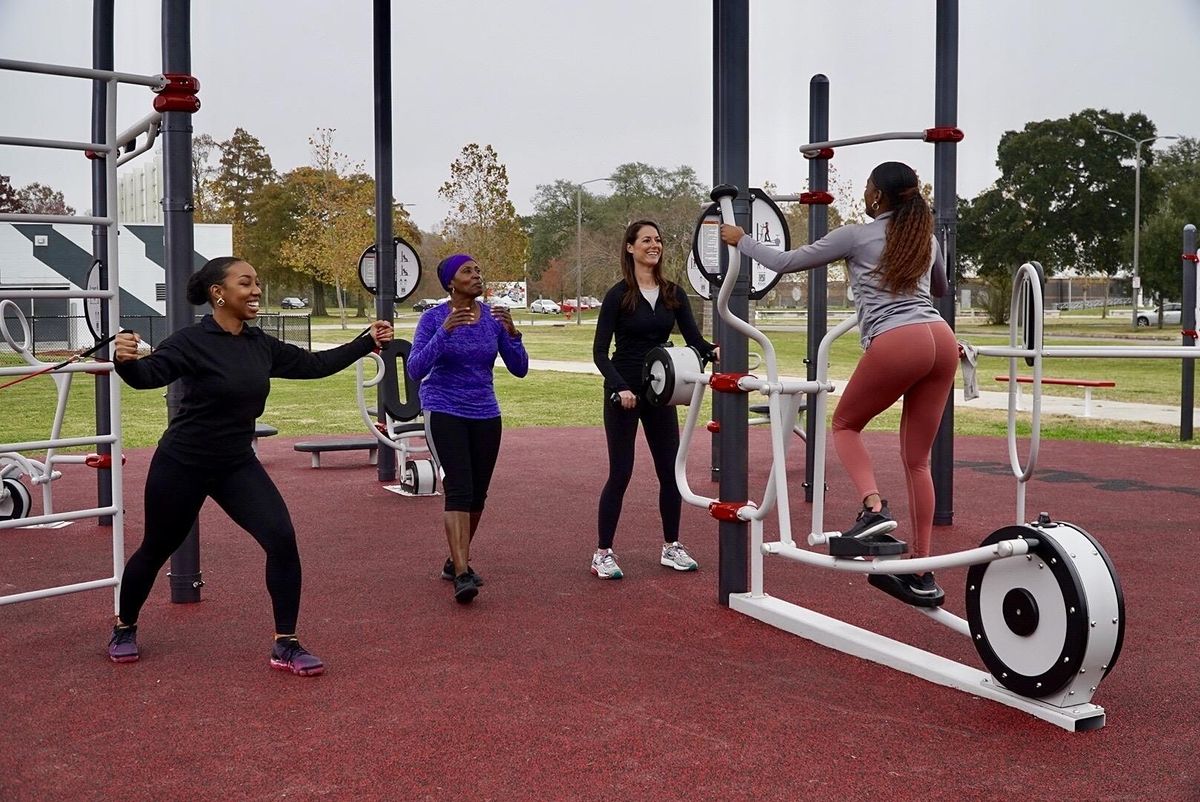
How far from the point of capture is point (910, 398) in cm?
457

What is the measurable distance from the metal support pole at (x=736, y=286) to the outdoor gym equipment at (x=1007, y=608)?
264mm

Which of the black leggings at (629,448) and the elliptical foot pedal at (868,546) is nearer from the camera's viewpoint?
the elliptical foot pedal at (868,546)

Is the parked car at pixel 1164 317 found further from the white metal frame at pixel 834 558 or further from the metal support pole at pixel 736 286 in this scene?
the metal support pole at pixel 736 286

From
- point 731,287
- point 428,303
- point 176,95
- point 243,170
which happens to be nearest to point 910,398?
point 731,287

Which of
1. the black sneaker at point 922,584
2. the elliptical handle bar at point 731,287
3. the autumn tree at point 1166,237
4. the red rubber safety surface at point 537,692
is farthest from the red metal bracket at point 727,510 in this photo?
the autumn tree at point 1166,237

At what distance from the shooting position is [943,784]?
134 inches

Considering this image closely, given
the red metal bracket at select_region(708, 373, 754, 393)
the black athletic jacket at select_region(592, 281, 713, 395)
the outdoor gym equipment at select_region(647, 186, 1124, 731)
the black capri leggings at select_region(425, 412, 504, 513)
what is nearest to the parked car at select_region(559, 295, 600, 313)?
the black athletic jacket at select_region(592, 281, 713, 395)

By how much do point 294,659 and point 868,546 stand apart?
221 centimetres

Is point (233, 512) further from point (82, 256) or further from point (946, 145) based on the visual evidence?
point (82, 256)

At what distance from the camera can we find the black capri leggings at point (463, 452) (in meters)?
5.57

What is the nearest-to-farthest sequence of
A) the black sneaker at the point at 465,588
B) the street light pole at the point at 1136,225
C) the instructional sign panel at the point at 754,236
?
the instructional sign panel at the point at 754,236
the black sneaker at the point at 465,588
the street light pole at the point at 1136,225

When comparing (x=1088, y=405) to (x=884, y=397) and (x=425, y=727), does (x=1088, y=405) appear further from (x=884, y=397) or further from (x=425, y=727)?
(x=425, y=727)

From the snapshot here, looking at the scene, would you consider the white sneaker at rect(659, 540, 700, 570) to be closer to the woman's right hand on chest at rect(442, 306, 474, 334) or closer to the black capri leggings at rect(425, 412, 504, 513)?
the black capri leggings at rect(425, 412, 504, 513)

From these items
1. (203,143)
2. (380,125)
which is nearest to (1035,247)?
(203,143)
